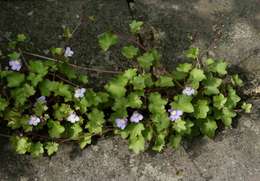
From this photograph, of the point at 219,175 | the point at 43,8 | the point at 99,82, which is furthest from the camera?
the point at 43,8

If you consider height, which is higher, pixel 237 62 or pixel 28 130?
pixel 237 62

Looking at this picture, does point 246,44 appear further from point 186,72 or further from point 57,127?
point 57,127

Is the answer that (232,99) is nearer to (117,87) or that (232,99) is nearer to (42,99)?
(117,87)

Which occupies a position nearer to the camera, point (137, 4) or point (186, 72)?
point (186, 72)

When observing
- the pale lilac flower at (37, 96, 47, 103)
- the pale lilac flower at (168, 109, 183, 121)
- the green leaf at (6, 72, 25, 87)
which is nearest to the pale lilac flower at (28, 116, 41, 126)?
the pale lilac flower at (37, 96, 47, 103)

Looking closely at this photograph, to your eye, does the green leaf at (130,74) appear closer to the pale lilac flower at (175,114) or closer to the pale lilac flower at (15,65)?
the pale lilac flower at (175,114)

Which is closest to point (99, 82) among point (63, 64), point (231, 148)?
point (63, 64)
